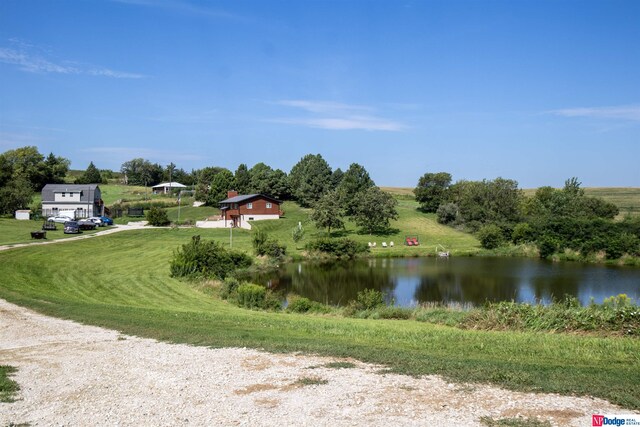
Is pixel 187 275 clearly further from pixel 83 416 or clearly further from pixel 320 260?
pixel 83 416

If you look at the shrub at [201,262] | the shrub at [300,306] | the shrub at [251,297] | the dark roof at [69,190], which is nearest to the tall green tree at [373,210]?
the shrub at [201,262]

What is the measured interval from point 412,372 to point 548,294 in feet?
93.4

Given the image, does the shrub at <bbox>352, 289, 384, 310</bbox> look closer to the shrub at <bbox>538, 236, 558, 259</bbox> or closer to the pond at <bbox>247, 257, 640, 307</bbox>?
the pond at <bbox>247, 257, 640, 307</bbox>

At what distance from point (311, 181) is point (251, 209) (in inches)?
789

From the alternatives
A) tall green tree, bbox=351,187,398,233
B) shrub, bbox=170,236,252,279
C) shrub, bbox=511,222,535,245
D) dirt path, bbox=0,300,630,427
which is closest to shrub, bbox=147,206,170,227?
tall green tree, bbox=351,187,398,233

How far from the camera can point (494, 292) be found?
3625cm

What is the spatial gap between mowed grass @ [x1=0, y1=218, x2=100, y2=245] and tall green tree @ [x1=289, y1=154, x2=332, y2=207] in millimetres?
42427

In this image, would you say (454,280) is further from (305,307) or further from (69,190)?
(69,190)

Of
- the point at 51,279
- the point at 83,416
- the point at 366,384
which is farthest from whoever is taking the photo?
the point at 51,279

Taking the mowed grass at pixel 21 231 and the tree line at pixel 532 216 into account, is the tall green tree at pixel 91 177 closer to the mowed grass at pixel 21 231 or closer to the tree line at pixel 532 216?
the mowed grass at pixel 21 231

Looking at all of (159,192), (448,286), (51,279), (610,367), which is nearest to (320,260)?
(448,286)

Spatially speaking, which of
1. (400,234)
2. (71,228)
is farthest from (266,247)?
(400,234)

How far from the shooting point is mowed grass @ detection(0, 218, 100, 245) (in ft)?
157

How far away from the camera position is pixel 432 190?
9050cm
